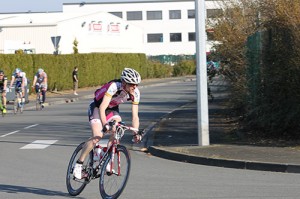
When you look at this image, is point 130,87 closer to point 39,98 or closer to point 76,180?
point 76,180

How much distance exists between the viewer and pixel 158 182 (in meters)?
11.2

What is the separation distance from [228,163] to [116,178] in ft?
13.6

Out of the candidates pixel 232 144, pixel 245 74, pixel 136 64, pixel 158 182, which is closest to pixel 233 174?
pixel 158 182

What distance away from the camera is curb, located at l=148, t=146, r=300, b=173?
12.1 m

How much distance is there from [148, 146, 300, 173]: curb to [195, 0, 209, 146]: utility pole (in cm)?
90

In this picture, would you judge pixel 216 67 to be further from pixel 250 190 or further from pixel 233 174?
pixel 250 190

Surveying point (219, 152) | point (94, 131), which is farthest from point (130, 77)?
point (219, 152)

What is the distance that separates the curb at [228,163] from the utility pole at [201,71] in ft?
2.94

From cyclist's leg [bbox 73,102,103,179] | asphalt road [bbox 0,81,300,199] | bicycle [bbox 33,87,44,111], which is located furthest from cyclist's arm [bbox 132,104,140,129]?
bicycle [bbox 33,87,44,111]

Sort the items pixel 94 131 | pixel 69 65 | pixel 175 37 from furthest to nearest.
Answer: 1. pixel 175 37
2. pixel 69 65
3. pixel 94 131

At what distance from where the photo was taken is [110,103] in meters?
9.49

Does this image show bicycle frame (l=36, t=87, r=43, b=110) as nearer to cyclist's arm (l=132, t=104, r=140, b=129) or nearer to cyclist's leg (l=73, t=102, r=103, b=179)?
cyclist's leg (l=73, t=102, r=103, b=179)

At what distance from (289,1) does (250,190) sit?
22.0 feet

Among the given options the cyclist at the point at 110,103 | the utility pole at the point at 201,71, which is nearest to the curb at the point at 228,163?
the utility pole at the point at 201,71
